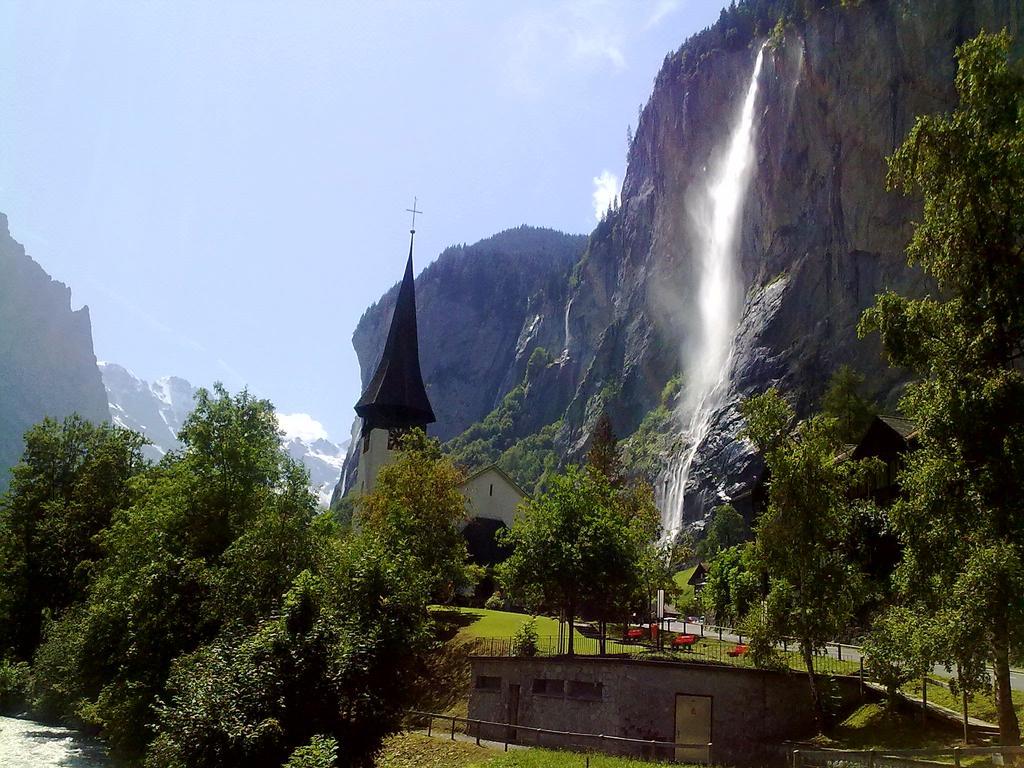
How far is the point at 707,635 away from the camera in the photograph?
36906 mm

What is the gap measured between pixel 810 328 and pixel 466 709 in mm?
67764

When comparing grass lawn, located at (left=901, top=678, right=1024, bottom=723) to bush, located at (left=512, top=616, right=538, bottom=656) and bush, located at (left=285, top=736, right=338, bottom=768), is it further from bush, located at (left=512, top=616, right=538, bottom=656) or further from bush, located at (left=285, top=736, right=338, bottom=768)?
bush, located at (left=285, top=736, right=338, bottom=768)

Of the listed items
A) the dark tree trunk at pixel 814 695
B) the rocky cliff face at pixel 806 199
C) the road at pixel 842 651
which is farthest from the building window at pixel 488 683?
the rocky cliff face at pixel 806 199

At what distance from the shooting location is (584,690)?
23406 millimetres

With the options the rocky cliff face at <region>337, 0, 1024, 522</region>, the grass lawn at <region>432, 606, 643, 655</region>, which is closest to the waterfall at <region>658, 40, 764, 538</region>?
the rocky cliff face at <region>337, 0, 1024, 522</region>

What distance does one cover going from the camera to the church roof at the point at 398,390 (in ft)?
204

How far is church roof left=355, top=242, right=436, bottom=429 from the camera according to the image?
62.1 meters

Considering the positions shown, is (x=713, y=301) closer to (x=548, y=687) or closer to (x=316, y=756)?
(x=548, y=687)

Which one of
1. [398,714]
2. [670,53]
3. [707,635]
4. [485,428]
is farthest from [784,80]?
[485,428]

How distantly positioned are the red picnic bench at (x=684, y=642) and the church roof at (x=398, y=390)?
32845mm

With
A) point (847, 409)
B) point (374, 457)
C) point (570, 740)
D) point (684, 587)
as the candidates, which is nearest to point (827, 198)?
point (847, 409)

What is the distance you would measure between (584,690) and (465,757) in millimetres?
3664

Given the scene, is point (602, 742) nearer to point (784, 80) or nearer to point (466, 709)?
point (466, 709)

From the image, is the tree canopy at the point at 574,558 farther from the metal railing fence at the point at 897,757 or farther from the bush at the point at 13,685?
the bush at the point at 13,685
